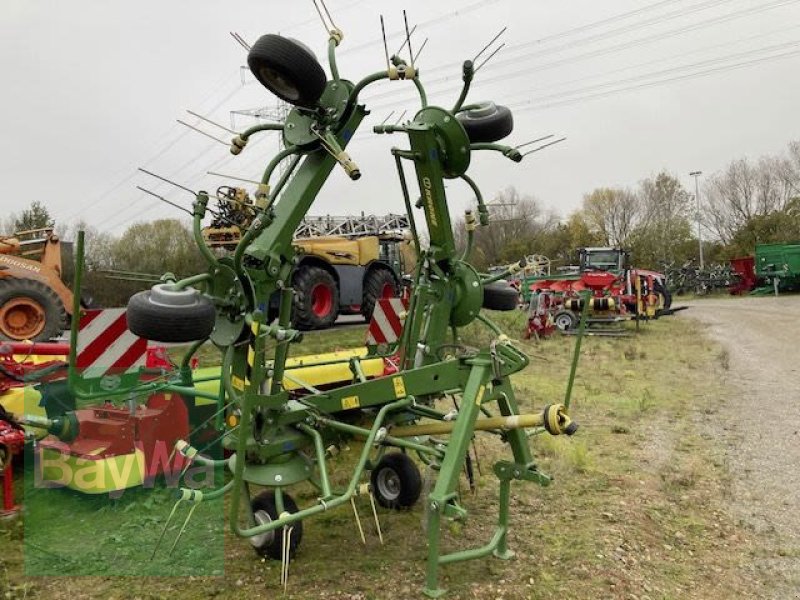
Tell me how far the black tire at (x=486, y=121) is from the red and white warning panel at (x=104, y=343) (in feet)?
8.08

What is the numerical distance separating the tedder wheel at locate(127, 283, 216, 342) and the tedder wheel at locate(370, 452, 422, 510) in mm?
1916

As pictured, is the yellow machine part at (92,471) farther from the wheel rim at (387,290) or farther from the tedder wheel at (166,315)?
the wheel rim at (387,290)

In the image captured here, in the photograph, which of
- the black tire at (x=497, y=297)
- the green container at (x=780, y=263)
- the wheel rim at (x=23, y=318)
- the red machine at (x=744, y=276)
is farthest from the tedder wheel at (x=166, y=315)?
the red machine at (x=744, y=276)

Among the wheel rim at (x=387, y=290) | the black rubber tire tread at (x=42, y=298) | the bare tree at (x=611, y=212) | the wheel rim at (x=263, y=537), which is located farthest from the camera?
the bare tree at (x=611, y=212)

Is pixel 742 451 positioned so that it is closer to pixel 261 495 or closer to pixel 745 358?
pixel 261 495

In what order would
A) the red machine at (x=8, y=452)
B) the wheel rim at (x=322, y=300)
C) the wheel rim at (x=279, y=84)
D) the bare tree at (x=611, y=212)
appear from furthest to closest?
the bare tree at (x=611, y=212) → the wheel rim at (x=322, y=300) → the red machine at (x=8, y=452) → the wheel rim at (x=279, y=84)

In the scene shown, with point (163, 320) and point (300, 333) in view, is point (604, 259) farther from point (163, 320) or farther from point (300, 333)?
point (163, 320)

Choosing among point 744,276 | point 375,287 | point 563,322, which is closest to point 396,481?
point 375,287

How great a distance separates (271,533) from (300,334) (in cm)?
110

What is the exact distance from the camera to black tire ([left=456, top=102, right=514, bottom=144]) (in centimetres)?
405

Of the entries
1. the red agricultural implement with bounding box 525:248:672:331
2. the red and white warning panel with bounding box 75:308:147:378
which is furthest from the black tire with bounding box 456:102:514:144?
the red agricultural implement with bounding box 525:248:672:331

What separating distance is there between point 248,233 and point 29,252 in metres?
10.1

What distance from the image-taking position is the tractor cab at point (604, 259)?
1766cm

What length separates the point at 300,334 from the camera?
3219 millimetres
